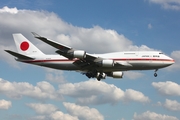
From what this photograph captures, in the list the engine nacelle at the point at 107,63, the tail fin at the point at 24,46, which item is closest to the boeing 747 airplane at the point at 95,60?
the engine nacelle at the point at 107,63

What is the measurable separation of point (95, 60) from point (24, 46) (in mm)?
18586

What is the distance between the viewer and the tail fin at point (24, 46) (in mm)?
70494

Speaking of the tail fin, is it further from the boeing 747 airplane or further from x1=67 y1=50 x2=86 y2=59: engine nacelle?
x1=67 y1=50 x2=86 y2=59: engine nacelle

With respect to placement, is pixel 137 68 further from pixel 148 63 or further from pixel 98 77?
pixel 98 77

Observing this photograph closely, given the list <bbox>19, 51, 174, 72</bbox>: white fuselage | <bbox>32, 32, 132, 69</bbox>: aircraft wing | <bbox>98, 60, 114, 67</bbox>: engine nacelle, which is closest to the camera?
<bbox>32, 32, 132, 69</bbox>: aircraft wing

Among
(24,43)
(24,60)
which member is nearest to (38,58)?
(24,60)

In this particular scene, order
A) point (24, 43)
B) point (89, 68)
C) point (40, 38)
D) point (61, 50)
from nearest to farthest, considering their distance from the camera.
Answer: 1. point (40, 38)
2. point (61, 50)
3. point (89, 68)
4. point (24, 43)

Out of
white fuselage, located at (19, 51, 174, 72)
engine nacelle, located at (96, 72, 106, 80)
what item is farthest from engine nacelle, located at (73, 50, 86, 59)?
engine nacelle, located at (96, 72, 106, 80)

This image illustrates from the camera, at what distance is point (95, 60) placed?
2450 inches

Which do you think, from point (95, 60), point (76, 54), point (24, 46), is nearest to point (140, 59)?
point (95, 60)

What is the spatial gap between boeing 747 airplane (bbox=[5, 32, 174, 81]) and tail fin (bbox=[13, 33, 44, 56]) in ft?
7.10

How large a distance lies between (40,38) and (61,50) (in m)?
5.65

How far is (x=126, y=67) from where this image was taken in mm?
61750

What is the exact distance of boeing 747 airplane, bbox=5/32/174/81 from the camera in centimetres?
5969
